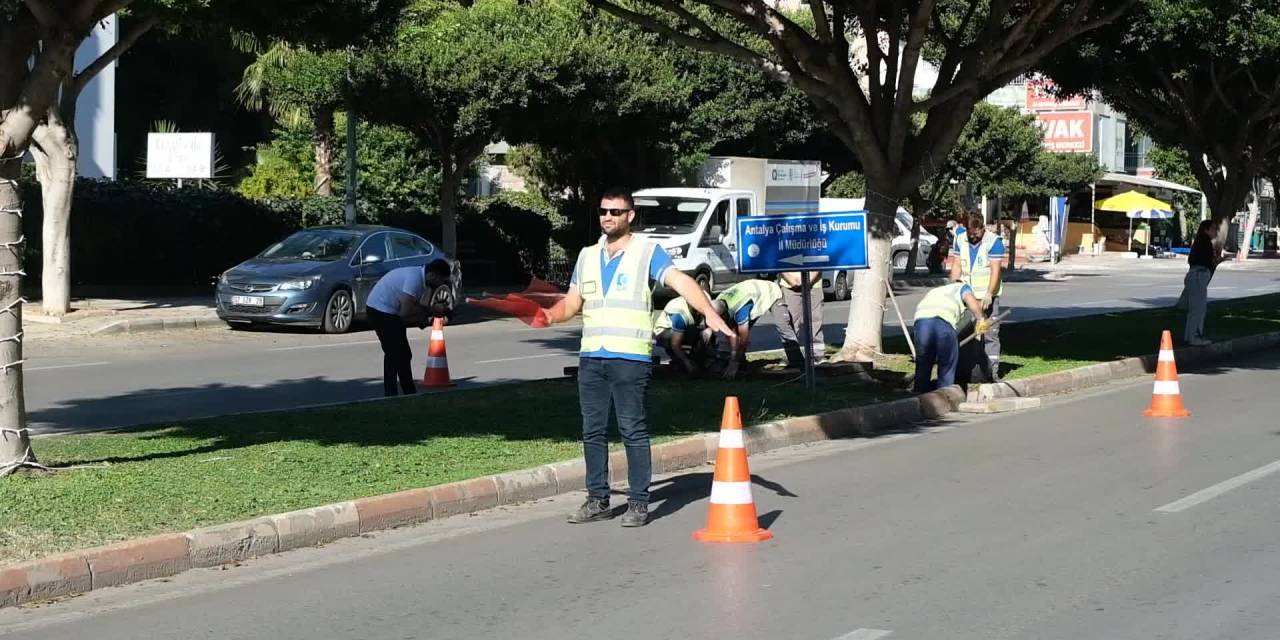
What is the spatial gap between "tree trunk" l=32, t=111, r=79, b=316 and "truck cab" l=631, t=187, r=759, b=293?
33.9 ft

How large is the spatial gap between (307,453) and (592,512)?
2.40 m

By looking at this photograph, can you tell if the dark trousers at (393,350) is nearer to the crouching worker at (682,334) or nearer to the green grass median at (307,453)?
the green grass median at (307,453)

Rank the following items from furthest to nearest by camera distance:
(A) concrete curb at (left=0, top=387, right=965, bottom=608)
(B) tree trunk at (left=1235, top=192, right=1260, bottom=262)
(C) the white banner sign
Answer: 1. (B) tree trunk at (left=1235, top=192, right=1260, bottom=262)
2. (C) the white banner sign
3. (A) concrete curb at (left=0, top=387, right=965, bottom=608)

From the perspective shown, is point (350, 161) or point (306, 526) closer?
point (306, 526)

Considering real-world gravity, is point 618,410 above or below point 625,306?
below

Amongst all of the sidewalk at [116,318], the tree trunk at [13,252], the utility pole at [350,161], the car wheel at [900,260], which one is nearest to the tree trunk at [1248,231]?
the car wheel at [900,260]

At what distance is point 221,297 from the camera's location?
20.7 meters

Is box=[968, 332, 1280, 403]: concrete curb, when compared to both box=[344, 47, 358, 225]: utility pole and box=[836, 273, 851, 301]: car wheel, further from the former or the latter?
box=[344, 47, 358, 225]: utility pole

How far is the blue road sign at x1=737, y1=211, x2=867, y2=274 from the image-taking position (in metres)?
13.5

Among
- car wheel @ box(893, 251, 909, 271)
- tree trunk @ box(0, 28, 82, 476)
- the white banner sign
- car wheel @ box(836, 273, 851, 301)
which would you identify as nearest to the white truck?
car wheel @ box(836, 273, 851, 301)

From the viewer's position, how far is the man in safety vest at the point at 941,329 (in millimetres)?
13492

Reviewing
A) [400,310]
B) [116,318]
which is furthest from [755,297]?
[116,318]

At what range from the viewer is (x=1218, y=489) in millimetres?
9461

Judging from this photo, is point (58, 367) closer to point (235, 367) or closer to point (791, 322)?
point (235, 367)
